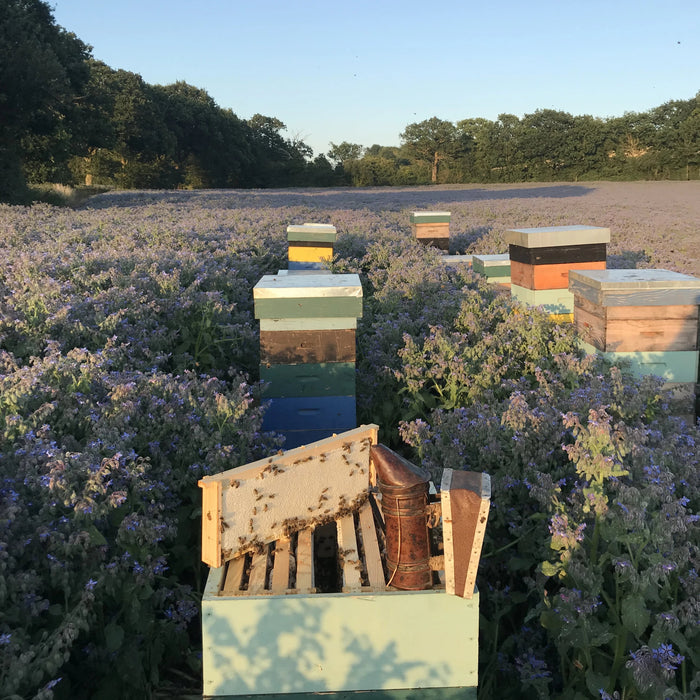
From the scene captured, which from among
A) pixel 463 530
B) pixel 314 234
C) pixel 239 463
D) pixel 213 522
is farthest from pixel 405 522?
pixel 314 234

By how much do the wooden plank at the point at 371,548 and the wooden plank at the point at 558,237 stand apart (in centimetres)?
356

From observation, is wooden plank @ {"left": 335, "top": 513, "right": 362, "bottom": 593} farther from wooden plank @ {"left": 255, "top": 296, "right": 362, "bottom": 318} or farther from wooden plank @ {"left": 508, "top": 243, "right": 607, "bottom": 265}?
wooden plank @ {"left": 508, "top": 243, "right": 607, "bottom": 265}

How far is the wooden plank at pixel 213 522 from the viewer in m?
2.03

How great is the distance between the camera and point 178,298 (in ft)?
16.6

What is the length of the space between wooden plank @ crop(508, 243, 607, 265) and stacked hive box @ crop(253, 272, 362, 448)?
7.35ft

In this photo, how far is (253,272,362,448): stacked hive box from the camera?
12.5 ft

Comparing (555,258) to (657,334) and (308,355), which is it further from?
(308,355)

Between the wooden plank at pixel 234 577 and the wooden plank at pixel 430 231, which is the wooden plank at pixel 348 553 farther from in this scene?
the wooden plank at pixel 430 231

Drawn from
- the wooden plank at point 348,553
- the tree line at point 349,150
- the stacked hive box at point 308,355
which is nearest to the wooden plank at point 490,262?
the stacked hive box at point 308,355

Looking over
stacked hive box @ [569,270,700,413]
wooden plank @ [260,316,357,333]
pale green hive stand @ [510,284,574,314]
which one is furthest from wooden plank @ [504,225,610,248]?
wooden plank @ [260,316,357,333]

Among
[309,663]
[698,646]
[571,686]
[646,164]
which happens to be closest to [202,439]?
[309,663]

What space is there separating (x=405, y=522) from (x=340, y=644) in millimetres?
409

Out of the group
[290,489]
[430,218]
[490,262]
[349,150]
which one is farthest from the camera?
[349,150]

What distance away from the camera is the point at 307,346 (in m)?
3.86
